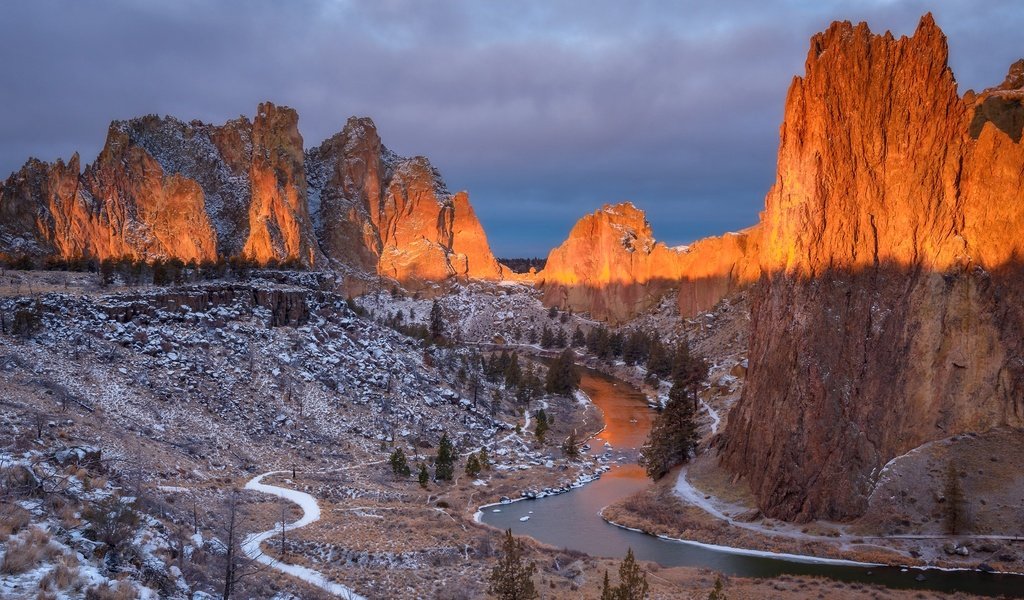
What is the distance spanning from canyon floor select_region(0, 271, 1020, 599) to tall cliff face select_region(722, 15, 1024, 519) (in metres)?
3.58

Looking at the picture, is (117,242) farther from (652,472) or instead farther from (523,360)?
(652,472)

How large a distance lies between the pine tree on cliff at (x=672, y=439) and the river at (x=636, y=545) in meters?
2.41

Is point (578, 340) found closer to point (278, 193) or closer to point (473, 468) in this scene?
point (278, 193)

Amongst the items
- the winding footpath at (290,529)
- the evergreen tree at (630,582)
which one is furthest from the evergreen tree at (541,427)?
the evergreen tree at (630,582)

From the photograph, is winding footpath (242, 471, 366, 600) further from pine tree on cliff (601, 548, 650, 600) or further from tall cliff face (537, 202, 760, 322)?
tall cliff face (537, 202, 760, 322)

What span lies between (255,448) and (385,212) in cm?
14385

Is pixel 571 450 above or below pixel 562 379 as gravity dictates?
below

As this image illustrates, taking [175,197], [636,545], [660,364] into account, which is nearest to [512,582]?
[636,545]

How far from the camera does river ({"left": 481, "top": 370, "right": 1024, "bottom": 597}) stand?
34.4 m

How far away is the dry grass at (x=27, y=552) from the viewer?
1376 centimetres

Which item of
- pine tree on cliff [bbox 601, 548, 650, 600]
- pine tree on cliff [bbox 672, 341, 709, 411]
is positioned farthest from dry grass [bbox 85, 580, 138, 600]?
pine tree on cliff [bbox 672, 341, 709, 411]

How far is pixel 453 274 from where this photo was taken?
613 ft

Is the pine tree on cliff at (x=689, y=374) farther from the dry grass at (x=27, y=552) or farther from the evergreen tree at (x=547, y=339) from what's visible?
the evergreen tree at (x=547, y=339)

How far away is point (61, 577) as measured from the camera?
45.3 ft
